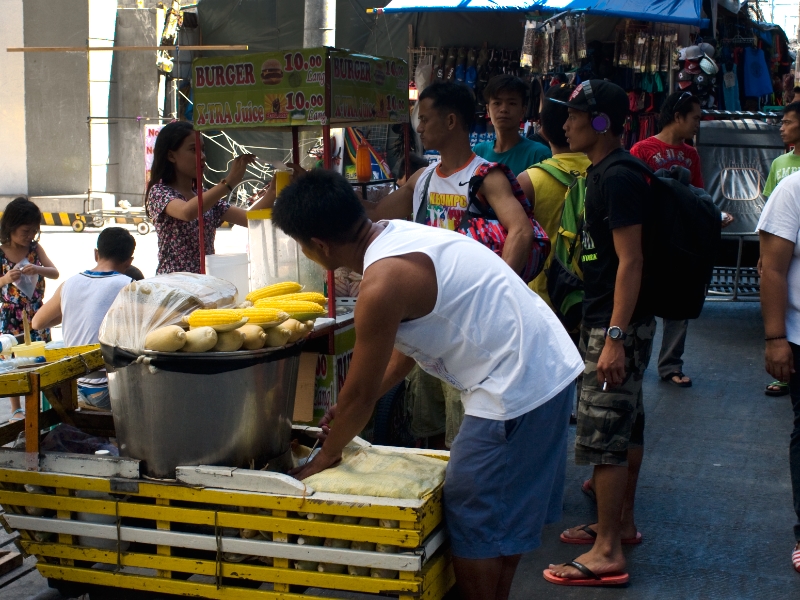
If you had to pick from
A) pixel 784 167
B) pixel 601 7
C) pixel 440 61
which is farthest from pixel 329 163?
pixel 440 61

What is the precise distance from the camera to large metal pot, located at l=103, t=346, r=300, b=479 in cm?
287

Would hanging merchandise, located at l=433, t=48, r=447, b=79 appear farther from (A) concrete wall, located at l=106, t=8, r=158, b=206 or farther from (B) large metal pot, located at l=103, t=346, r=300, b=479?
(B) large metal pot, located at l=103, t=346, r=300, b=479

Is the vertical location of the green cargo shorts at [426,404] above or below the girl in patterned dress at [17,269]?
below

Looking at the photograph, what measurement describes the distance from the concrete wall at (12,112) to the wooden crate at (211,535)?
15.2 metres

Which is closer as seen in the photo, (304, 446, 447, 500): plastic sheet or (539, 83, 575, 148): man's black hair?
(304, 446, 447, 500): plastic sheet

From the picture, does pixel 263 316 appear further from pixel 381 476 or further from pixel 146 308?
pixel 381 476

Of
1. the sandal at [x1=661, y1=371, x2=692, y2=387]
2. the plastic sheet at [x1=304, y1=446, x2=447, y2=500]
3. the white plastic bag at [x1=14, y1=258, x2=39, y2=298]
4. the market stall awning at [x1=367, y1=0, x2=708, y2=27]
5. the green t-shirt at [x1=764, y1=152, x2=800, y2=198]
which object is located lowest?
the sandal at [x1=661, y1=371, x2=692, y2=387]

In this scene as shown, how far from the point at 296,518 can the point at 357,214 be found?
0.99 meters

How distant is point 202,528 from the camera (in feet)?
9.89

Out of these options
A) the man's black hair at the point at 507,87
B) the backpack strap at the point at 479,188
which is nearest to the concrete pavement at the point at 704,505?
the backpack strap at the point at 479,188

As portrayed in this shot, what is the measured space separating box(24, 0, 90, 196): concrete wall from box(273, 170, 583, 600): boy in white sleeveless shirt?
1559 cm

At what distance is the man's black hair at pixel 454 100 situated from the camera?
4.23 metres

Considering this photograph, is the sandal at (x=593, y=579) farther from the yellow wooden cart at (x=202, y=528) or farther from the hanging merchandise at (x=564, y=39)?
the hanging merchandise at (x=564, y=39)

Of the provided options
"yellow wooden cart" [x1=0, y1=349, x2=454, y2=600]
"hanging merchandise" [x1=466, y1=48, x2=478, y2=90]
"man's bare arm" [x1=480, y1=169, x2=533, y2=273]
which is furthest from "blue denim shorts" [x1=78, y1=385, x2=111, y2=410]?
"hanging merchandise" [x1=466, y1=48, x2=478, y2=90]
